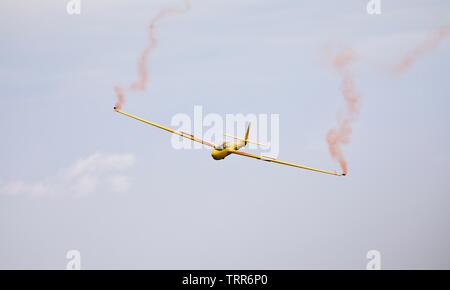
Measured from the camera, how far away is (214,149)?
8800 centimetres

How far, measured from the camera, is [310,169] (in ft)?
272

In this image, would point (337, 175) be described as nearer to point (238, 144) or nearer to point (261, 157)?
point (261, 157)

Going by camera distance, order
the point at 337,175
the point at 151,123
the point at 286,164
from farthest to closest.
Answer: the point at 151,123 < the point at 286,164 < the point at 337,175

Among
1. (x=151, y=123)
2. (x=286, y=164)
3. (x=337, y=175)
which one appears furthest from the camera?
(x=151, y=123)

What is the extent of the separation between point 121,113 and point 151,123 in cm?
404

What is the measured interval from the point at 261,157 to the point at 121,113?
19.4 m

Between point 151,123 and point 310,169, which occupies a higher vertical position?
point 151,123

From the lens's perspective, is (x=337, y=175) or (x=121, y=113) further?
(x=121, y=113)

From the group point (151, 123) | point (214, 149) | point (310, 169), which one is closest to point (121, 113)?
point (151, 123)
